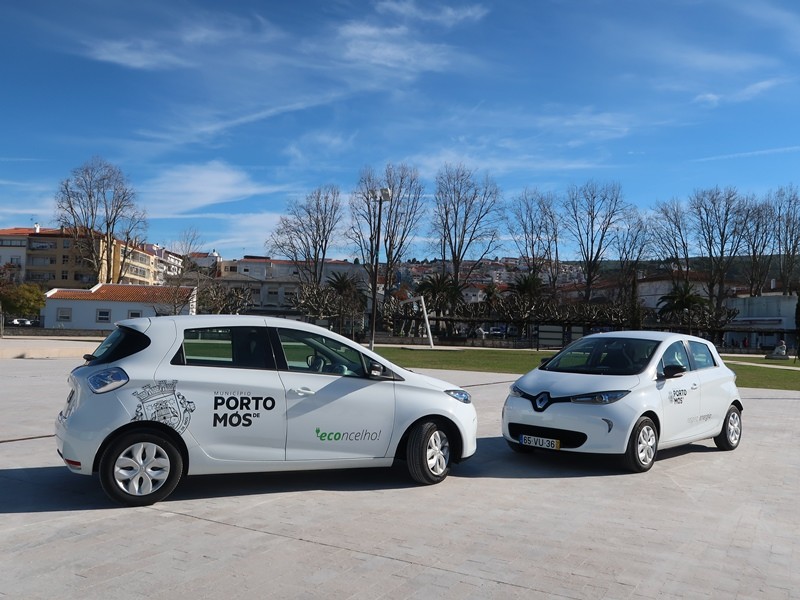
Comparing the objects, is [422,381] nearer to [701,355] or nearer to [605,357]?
[605,357]

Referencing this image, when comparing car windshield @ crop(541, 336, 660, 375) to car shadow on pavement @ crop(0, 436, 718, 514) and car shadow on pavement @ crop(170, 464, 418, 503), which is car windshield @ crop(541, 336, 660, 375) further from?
car shadow on pavement @ crop(170, 464, 418, 503)

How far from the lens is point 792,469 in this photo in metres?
8.76

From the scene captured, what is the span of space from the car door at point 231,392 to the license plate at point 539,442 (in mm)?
3123

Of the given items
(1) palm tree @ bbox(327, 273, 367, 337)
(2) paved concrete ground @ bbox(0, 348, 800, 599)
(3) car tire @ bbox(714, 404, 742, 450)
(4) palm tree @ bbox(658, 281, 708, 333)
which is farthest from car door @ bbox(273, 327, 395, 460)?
(4) palm tree @ bbox(658, 281, 708, 333)

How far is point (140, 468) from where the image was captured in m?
6.00

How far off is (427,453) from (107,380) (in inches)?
121

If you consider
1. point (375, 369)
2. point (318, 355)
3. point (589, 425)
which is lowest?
point (589, 425)

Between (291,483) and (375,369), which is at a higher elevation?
(375,369)

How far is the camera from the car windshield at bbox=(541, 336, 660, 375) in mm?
8680

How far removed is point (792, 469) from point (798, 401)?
10685 mm

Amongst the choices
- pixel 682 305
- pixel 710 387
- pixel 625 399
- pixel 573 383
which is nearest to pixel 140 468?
pixel 573 383

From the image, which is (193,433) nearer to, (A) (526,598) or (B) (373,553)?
(B) (373,553)

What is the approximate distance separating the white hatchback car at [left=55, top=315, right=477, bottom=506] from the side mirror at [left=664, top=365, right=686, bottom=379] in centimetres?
273

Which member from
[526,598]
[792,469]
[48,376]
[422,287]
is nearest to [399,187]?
[422,287]
